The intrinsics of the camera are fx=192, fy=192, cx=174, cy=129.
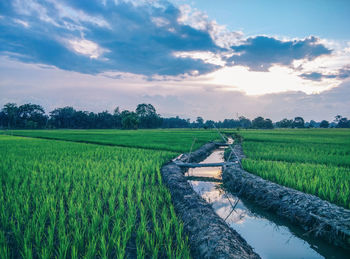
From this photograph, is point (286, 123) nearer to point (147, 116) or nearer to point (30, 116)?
point (147, 116)

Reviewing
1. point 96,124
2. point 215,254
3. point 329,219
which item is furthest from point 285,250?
point 96,124

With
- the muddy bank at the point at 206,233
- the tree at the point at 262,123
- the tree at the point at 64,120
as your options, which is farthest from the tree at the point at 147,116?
the muddy bank at the point at 206,233

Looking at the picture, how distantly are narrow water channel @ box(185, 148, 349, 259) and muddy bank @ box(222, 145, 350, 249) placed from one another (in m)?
0.14

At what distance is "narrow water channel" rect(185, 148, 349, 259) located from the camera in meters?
3.03

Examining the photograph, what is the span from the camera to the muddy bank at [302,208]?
9.87ft

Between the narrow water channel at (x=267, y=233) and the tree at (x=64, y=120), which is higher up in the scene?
the tree at (x=64, y=120)

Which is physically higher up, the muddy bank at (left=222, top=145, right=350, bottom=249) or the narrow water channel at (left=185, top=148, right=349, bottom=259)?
the muddy bank at (left=222, top=145, right=350, bottom=249)

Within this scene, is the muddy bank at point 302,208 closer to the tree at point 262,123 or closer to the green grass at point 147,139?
the green grass at point 147,139

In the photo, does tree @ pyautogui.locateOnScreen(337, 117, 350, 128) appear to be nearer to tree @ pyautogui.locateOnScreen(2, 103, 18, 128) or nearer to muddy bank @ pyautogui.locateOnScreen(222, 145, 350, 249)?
muddy bank @ pyautogui.locateOnScreen(222, 145, 350, 249)

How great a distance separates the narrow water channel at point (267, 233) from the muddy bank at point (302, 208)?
0.14 m

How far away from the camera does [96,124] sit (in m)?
78.4

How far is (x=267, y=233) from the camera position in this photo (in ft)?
11.8

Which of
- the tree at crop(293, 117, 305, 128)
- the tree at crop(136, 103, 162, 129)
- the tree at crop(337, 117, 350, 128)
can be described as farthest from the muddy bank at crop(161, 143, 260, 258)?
the tree at crop(337, 117, 350, 128)

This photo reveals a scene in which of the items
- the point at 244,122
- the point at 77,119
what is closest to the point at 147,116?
the point at 77,119
